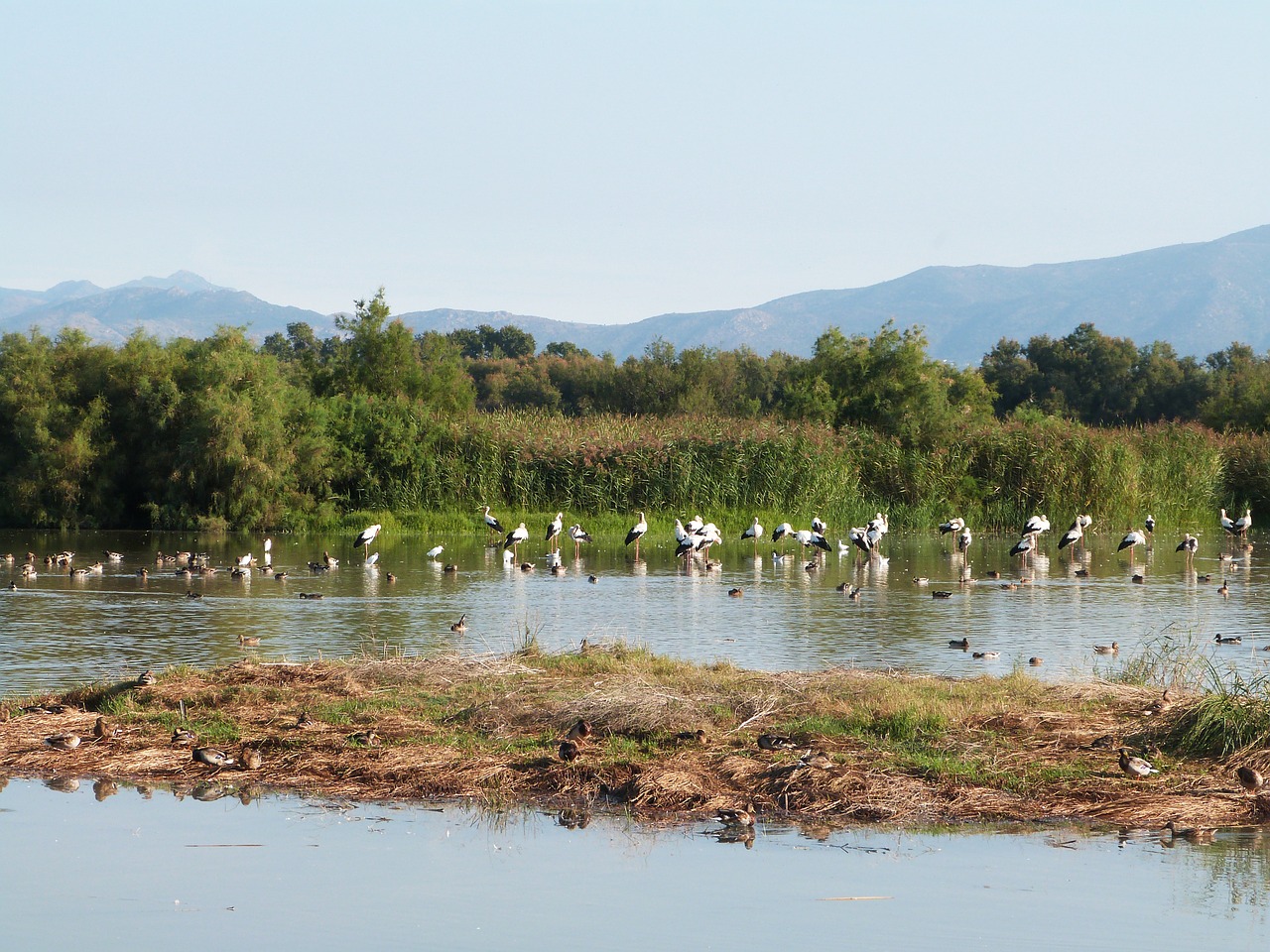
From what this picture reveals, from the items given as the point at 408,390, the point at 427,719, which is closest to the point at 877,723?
the point at 427,719

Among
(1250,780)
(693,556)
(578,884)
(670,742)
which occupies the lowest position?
(578,884)

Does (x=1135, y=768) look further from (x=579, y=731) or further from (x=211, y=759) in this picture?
(x=211, y=759)

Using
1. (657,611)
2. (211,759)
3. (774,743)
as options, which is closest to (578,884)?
(774,743)

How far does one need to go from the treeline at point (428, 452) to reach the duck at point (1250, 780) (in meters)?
24.7

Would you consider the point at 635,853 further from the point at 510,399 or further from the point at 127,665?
the point at 510,399

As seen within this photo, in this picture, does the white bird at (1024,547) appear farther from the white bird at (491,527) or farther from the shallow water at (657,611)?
the white bird at (491,527)

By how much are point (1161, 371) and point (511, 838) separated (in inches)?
2539

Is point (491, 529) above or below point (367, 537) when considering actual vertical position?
above

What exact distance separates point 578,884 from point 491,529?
24568 millimetres

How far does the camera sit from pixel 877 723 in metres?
9.85

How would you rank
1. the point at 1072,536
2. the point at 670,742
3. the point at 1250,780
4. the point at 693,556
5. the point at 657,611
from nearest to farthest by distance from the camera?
the point at 1250,780
the point at 670,742
the point at 657,611
the point at 693,556
the point at 1072,536

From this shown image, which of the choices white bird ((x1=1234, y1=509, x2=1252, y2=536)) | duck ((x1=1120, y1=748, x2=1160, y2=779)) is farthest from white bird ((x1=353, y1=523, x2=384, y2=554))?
duck ((x1=1120, y1=748, x2=1160, y2=779))

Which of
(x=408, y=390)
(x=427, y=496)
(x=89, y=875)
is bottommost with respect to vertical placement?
(x=89, y=875)

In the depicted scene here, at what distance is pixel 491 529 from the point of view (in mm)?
31906
